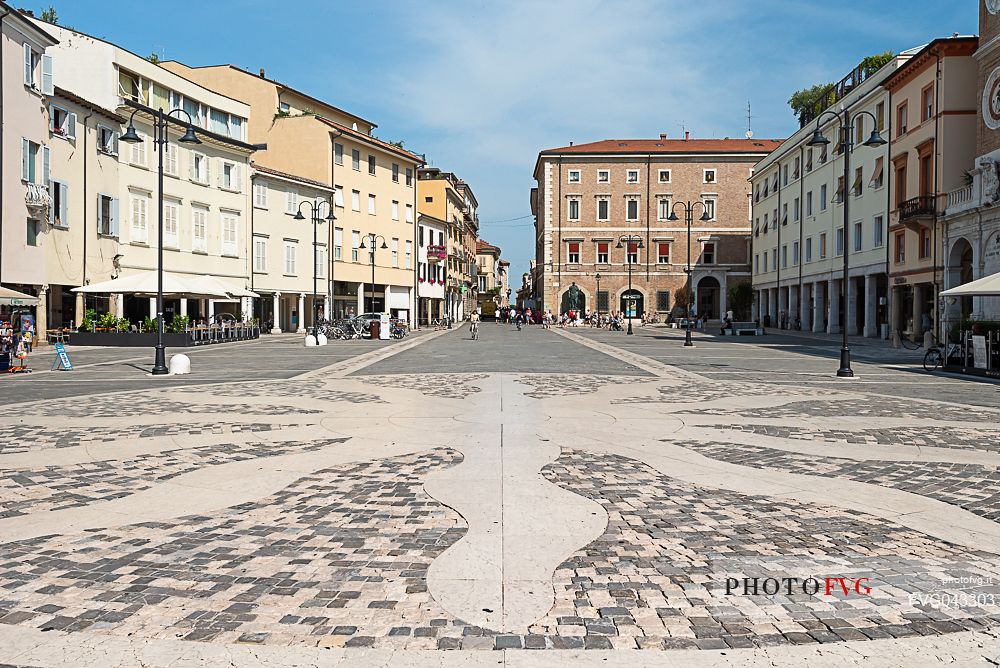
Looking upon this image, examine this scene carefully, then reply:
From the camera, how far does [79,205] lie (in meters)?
33.0

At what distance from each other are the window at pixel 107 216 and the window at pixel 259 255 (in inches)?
483

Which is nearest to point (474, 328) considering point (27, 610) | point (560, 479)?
point (560, 479)

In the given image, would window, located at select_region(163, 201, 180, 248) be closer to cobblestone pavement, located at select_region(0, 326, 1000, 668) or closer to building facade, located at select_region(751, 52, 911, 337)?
cobblestone pavement, located at select_region(0, 326, 1000, 668)

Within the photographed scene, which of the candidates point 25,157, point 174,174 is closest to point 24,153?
point 25,157

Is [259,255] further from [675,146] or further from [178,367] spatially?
[675,146]

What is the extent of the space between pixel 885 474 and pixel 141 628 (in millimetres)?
6844

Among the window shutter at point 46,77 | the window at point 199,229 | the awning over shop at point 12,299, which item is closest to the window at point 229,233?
the window at point 199,229

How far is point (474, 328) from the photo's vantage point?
4212cm

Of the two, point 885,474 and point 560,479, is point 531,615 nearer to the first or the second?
point 560,479

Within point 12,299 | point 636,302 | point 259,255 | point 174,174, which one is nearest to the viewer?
point 12,299

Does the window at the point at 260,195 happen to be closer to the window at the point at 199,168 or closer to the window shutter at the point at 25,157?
the window at the point at 199,168

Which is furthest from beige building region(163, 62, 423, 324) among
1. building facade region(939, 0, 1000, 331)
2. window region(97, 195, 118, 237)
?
building facade region(939, 0, 1000, 331)

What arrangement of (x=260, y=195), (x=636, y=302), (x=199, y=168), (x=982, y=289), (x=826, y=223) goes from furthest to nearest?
(x=636, y=302) < (x=826, y=223) < (x=260, y=195) < (x=199, y=168) < (x=982, y=289)

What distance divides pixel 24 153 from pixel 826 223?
47.3m
